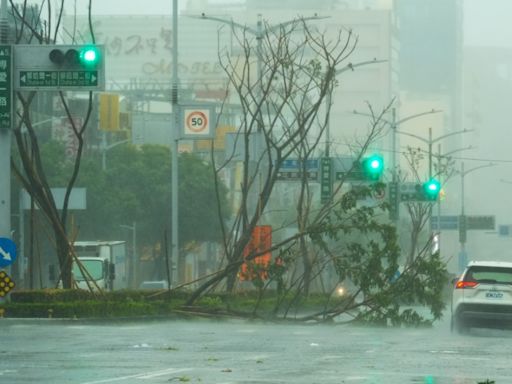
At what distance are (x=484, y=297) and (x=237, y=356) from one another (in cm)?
1132

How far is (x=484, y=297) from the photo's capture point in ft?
103

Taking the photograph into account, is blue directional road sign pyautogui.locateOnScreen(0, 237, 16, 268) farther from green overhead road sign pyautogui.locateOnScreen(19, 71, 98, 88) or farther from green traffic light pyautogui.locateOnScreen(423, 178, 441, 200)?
green traffic light pyautogui.locateOnScreen(423, 178, 441, 200)

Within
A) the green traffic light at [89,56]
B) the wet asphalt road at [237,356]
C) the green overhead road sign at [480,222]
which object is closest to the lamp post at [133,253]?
the green overhead road sign at [480,222]

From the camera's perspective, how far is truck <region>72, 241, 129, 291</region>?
5697 centimetres

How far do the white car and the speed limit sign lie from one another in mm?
17890

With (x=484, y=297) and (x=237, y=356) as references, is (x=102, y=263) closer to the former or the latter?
(x=484, y=297)

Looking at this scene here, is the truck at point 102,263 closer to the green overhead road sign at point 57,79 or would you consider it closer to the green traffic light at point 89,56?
the green overhead road sign at point 57,79

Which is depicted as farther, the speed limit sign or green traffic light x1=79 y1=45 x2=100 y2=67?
the speed limit sign

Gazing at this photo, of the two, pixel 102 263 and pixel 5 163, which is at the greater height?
pixel 5 163

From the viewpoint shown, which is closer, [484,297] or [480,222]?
[484,297]

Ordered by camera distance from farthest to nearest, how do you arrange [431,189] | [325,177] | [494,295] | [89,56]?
1. [431,189]
2. [325,177]
3. [89,56]
4. [494,295]

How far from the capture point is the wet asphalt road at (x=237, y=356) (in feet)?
57.3

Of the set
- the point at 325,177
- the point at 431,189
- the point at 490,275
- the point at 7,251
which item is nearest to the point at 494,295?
the point at 490,275

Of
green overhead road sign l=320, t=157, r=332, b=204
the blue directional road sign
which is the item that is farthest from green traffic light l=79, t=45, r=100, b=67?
green overhead road sign l=320, t=157, r=332, b=204
